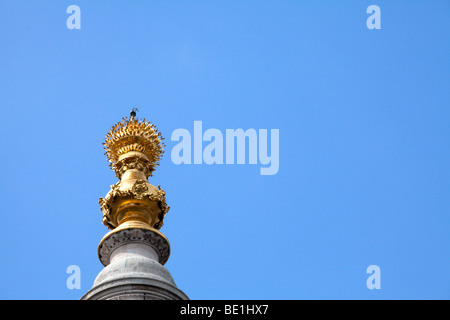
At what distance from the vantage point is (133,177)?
34.5 meters

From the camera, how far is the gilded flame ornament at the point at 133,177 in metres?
32.9

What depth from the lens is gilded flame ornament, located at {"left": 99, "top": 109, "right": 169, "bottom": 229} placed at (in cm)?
3294

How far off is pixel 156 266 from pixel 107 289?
2.06m
